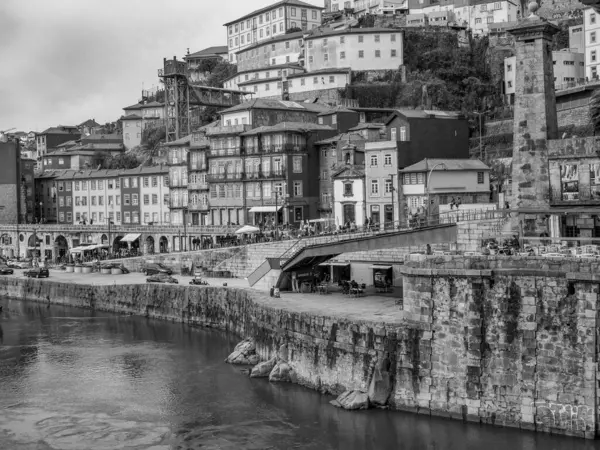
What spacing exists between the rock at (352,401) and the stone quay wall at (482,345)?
49cm

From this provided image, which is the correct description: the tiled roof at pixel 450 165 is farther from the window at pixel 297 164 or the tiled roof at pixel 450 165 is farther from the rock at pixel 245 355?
the rock at pixel 245 355

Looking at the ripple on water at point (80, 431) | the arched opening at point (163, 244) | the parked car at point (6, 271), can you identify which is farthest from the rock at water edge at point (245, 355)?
the parked car at point (6, 271)

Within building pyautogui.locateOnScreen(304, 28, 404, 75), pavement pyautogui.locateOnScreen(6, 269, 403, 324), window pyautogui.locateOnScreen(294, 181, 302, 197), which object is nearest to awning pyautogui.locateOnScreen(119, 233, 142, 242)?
window pyautogui.locateOnScreen(294, 181, 302, 197)

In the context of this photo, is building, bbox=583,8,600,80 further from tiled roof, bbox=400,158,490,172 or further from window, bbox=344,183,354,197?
window, bbox=344,183,354,197

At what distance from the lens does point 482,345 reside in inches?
1155

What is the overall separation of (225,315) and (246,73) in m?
71.6

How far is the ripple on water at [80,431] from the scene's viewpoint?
29.6m

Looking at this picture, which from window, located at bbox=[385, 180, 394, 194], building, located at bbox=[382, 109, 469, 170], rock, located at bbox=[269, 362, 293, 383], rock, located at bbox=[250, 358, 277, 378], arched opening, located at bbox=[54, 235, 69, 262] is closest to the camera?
rock, located at bbox=[269, 362, 293, 383]

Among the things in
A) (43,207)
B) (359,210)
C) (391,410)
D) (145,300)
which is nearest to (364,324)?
(391,410)

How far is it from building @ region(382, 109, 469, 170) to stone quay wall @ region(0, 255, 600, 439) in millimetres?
29823

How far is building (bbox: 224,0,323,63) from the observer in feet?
432

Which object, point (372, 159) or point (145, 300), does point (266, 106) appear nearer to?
point (372, 159)

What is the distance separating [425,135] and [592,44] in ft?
117

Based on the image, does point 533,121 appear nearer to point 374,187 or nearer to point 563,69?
point 374,187
